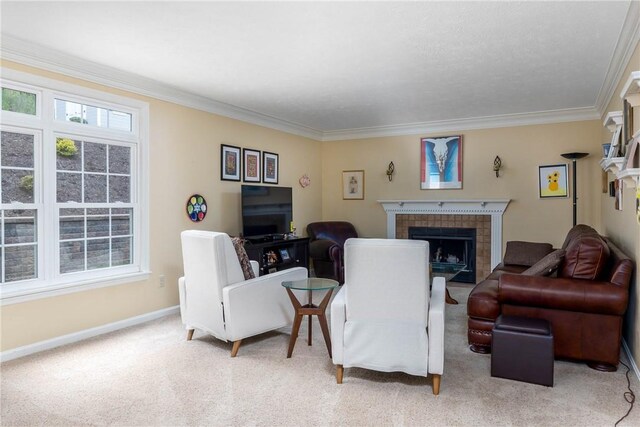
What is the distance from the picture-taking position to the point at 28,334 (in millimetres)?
3326

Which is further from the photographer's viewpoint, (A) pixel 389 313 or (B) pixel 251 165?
(B) pixel 251 165

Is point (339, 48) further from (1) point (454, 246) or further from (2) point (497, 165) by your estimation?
(1) point (454, 246)

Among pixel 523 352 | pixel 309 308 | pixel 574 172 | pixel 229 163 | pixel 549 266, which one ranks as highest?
pixel 229 163

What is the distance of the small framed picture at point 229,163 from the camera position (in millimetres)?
5172

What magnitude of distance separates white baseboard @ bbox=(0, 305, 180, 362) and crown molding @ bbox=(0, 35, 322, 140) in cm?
234

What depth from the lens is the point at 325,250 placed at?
20.0 feet

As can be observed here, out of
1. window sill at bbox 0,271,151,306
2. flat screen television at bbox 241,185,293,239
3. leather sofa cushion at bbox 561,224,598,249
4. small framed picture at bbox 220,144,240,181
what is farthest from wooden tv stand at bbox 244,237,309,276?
leather sofa cushion at bbox 561,224,598,249

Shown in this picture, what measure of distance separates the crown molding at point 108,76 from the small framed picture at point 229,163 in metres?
0.44

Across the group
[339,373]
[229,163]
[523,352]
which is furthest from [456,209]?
[339,373]

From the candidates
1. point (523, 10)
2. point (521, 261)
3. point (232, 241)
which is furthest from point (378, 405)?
point (521, 261)

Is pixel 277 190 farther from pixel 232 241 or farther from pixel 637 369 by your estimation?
pixel 637 369

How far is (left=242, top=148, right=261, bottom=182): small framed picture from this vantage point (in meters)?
5.54

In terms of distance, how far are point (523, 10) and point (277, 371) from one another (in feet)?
10.0

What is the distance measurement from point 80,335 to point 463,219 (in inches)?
204
